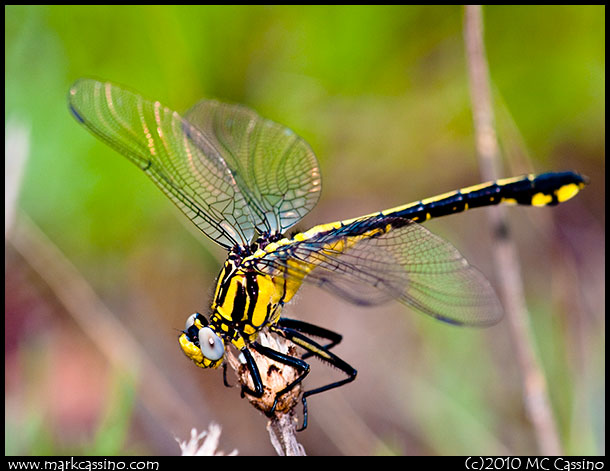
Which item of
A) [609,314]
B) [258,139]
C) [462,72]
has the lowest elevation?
[258,139]

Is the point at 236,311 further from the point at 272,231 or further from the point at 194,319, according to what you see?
the point at 272,231

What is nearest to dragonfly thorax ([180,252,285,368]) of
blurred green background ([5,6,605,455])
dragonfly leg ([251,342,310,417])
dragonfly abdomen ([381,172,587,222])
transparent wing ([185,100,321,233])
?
dragonfly leg ([251,342,310,417])

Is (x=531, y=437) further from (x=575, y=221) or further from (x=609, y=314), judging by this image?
(x=575, y=221)

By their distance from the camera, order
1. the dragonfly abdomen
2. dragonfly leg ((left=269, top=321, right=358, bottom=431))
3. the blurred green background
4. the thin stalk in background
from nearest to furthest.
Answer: dragonfly leg ((left=269, top=321, right=358, bottom=431)) < the thin stalk in background < the dragonfly abdomen < the blurred green background

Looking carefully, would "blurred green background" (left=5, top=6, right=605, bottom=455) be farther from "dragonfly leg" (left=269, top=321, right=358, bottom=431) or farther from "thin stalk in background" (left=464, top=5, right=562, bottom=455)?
"dragonfly leg" (left=269, top=321, right=358, bottom=431)

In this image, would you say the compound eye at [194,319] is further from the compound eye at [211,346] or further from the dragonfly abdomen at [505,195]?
the dragonfly abdomen at [505,195]

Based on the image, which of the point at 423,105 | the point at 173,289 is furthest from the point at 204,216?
the point at 423,105

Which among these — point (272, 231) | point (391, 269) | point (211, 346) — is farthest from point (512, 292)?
point (211, 346)
